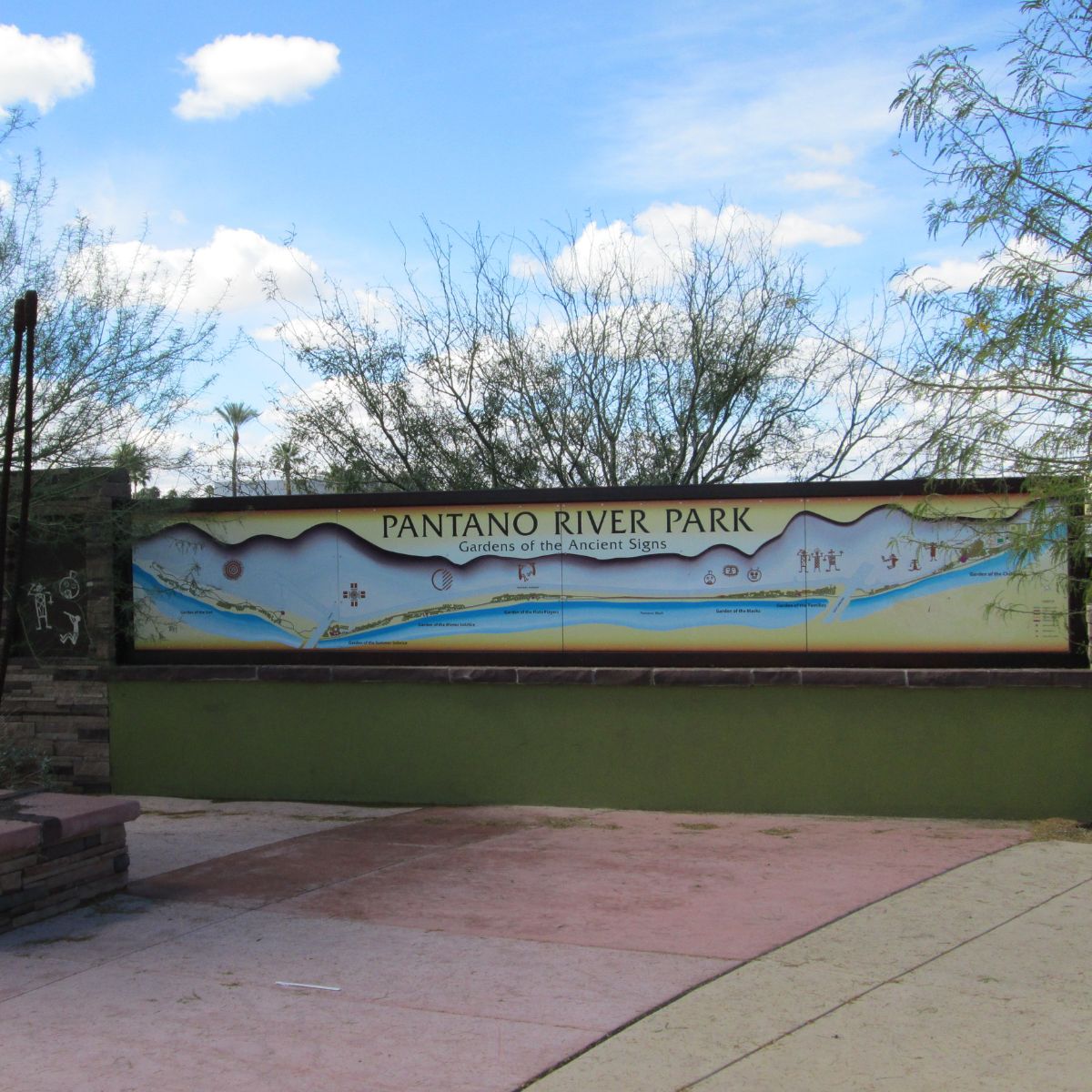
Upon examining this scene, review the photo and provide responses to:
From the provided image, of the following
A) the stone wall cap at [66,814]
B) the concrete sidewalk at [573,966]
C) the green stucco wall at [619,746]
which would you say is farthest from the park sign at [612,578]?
the stone wall cap at [66,814]

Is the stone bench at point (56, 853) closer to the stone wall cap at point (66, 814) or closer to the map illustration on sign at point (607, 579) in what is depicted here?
the stone wall cap at point (66, 814)

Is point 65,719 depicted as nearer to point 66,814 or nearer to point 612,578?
point 66,814

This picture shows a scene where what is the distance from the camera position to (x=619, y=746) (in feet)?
31.4

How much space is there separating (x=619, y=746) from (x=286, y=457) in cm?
772

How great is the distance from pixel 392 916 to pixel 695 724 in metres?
Result: 3.54

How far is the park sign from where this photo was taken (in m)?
9.02

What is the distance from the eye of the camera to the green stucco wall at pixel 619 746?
8828 mm

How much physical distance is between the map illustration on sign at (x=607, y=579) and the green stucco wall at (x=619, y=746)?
15.9 inches

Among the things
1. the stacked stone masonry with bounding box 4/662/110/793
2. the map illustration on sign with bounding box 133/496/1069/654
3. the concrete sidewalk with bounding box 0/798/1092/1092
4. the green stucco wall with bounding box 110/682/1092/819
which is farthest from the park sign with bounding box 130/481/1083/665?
the concrete sidewalk with bounding box 0/798/1092/1092

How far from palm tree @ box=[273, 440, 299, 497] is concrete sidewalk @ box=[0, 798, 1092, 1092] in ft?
25.1

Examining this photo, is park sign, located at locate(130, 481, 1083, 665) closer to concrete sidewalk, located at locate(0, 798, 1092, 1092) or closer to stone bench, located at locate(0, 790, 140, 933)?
concrete sidewalk, located at locate(0, 798, 1092, 1092)

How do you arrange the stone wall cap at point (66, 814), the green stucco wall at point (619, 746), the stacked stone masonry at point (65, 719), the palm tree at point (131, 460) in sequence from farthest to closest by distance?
the stacked stone masonry at point (65, 719) → the palm tree at point (131, 460) → the green stucco wall at point (619, 746) → the stone wall cap at point (66, 814)

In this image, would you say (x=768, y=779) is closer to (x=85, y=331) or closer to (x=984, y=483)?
(x=984, y=483)

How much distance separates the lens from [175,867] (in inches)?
309
